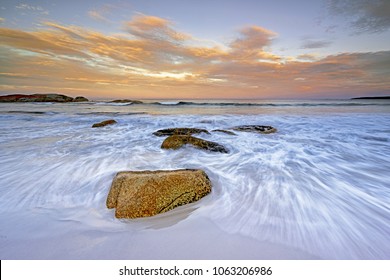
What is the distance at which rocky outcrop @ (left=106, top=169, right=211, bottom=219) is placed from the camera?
206 cm

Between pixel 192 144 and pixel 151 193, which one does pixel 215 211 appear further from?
pixel 192 144

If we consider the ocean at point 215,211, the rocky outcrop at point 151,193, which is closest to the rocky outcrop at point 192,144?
the ocean at point 215,211

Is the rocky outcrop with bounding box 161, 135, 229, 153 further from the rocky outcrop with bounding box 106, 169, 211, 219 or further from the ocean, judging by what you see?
the rocky outcrop with bounding box 106, 169, 211, 219

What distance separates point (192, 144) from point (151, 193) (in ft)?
9.08

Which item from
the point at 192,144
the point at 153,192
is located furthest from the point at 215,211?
Answer: the point at 192,144

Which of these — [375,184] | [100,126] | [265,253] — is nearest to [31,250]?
[265,253]

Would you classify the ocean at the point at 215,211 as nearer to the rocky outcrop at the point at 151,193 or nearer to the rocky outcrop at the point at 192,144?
the rocky outcrop at the point at 151,193

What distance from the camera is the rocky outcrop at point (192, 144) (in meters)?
4.75

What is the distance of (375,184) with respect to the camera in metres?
3.09

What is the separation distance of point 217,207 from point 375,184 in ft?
8.85

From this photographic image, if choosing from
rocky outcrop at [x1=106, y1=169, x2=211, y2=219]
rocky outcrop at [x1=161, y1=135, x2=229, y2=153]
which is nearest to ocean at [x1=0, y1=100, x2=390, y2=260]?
rocky outcrop at [x1=106, y1=169, x2=211, y2=219]

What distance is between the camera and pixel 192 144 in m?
4.82

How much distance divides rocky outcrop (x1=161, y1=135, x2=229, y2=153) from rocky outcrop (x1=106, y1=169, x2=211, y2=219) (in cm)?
236
